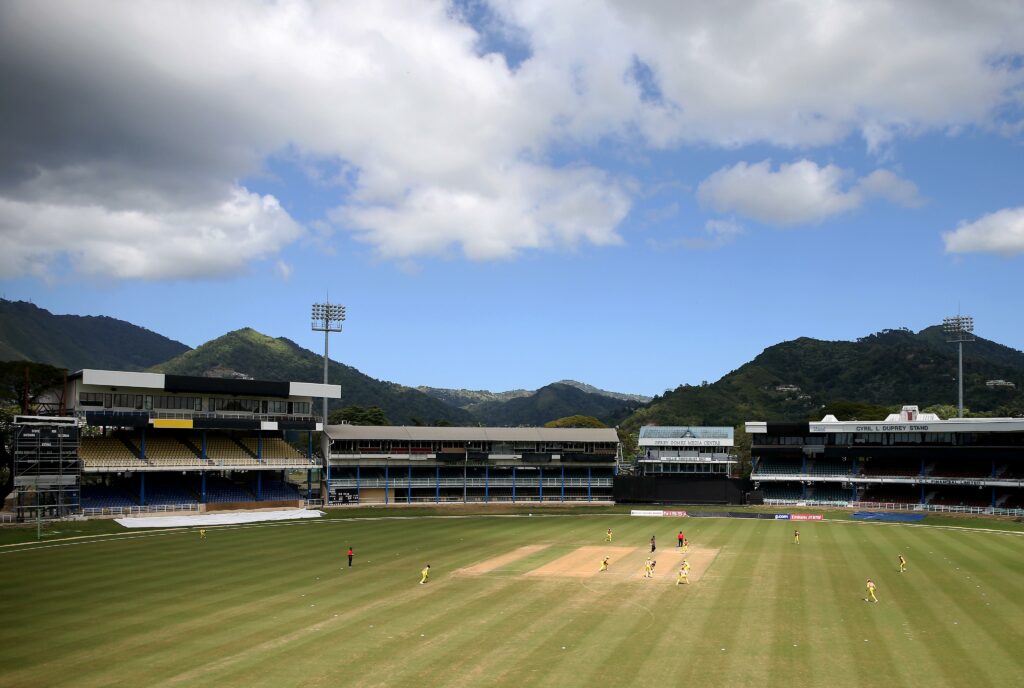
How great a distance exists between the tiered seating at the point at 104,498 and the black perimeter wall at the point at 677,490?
184 feet

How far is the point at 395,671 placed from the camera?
2655cm

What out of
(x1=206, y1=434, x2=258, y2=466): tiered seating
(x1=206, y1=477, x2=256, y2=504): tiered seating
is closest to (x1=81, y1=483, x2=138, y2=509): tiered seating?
(x1=206, y1=477, x2=256, y2=504): tiered seating

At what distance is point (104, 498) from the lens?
74.0 meters

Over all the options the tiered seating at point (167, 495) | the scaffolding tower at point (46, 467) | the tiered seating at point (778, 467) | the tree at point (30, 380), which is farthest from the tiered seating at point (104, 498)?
the tiered seating at point (778, 467)

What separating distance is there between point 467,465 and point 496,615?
6567 cm

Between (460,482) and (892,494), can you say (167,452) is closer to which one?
(460,482)

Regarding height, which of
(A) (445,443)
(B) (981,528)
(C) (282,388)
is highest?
(C) (282,388)

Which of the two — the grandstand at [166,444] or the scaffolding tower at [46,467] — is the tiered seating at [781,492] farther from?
the scaffolding tower at [46,467]

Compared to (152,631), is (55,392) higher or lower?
higher

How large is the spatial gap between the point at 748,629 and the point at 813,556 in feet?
78.8

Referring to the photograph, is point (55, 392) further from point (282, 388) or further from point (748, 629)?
point (748, 629)

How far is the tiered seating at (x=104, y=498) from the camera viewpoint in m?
72.4

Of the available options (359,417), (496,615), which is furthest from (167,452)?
(359,417)

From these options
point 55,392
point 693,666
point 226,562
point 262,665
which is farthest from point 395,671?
point 55,392
